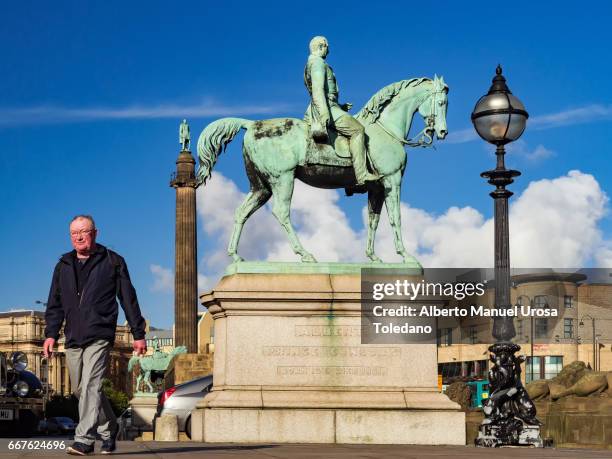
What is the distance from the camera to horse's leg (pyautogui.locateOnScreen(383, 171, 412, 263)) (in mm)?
17047

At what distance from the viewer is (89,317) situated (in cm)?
1076

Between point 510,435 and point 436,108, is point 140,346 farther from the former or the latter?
point 436,108

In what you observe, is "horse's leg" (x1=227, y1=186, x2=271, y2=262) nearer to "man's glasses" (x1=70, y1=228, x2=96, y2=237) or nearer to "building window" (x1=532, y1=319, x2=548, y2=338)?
"man's glasses" (x1=70, y1=228, x2=96, y2=237)

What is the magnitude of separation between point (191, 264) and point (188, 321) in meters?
4.27

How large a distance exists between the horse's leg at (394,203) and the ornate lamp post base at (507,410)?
2.09 meters

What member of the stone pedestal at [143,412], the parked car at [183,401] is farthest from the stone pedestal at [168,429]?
the stone pedestal at [143,412]

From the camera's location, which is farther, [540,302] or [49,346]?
[540,302]

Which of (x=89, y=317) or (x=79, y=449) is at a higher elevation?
(x=89, y=317)

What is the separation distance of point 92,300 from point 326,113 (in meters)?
6.57

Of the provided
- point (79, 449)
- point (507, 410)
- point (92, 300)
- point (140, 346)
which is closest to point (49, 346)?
point (92, 300)

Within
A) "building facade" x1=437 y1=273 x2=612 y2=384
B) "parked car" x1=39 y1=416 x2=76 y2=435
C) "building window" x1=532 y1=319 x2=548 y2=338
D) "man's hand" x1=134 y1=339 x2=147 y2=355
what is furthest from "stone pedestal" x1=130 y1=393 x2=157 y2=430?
"building window" x1=532 y1=319 x2=548 y2=338

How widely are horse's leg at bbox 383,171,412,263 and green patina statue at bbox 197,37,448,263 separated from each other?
0.01 m

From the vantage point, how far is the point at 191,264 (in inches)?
3639

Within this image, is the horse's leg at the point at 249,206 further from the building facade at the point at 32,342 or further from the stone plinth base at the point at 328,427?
the building facade at the point at 32,342
